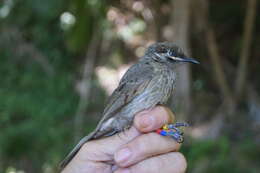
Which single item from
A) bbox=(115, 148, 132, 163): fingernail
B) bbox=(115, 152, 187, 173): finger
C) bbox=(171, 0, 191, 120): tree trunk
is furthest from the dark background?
bbox=(115, 148, 132, 163): fingernail

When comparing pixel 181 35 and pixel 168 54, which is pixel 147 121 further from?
pixel 181 35

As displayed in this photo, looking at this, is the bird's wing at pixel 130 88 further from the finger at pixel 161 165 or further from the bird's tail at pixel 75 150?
the finger at pixel 161 165

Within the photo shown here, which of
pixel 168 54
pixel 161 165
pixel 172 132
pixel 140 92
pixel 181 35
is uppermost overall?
pixel 181 35

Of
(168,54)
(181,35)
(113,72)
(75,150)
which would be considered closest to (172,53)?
(168,54)

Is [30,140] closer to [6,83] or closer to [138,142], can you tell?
[6,83]

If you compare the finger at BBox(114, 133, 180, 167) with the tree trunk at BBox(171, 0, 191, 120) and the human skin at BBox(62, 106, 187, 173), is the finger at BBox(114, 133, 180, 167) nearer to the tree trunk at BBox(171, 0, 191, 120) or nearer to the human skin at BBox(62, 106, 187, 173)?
the human skin at BBox(62, 106, 187, 173)

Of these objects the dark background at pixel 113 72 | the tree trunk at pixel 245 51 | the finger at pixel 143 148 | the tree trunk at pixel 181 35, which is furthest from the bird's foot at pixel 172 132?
the tree trunk at pixel 245 51
